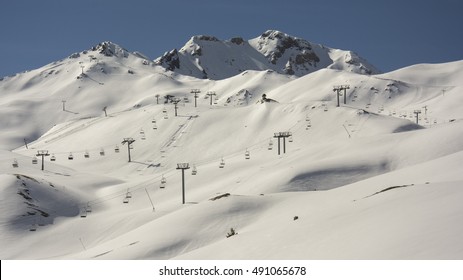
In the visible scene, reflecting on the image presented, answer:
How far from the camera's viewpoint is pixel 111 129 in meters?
138

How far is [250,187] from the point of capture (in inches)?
2586

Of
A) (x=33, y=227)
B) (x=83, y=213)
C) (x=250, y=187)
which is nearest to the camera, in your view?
Answer: (x=33, y=227)

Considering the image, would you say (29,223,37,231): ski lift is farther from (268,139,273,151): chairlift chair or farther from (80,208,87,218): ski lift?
(268,139,273,151): chairlift chair

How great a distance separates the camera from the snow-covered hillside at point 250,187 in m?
22.6

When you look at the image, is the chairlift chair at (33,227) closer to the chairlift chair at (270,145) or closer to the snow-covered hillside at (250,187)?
the snow-covered hillside at (250,187)

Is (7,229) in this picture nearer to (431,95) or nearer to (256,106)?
(256,106)

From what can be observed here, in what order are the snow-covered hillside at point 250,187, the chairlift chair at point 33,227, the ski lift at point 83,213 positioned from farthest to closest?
the ski lift at point 83,213
the chairlift chair at point 33,227
the snow-covered hillside at point 250,187

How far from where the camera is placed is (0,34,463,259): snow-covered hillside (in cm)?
2258

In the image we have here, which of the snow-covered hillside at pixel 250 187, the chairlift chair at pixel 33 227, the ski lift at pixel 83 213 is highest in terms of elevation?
the snow-covered hillside at pixel 250 187

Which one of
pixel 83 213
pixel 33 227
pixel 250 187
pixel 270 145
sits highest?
pixel 270 145

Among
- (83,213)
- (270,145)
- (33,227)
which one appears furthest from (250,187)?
(270,145)

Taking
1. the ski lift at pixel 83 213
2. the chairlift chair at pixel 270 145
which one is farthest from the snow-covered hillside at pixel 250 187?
the ski lift at pixel 83 213

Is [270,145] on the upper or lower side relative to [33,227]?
upper

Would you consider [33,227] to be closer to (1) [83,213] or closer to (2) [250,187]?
(1) [83,213]
